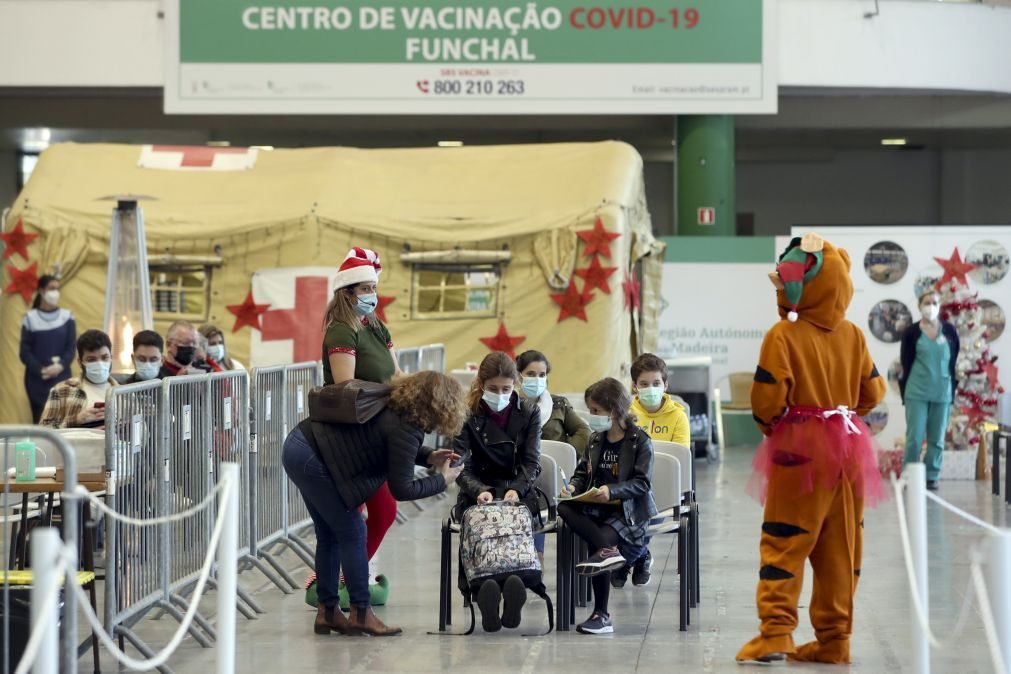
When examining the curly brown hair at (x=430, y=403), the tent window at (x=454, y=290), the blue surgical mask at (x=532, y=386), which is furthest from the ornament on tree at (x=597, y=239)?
the curly brown hair at (x=430, y=403)

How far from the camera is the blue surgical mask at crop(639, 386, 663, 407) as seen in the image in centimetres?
777

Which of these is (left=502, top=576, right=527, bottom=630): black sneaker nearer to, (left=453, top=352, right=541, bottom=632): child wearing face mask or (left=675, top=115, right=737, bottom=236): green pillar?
(left=453, top=352, right=541, bottom=632): child wearing face mask

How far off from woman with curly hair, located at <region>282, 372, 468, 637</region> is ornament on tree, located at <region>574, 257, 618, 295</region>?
291 inches

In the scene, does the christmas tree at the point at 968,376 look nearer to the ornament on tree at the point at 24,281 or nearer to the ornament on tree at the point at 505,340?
the ornament on tree at the point at 505,340

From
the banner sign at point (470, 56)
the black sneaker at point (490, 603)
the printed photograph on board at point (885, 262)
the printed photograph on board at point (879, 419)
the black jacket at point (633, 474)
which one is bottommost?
the black sneaker at point (490, 603)

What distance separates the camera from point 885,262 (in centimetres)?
1527

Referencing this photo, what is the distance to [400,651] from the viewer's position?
250 inches

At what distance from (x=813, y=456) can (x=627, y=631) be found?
4.92ft

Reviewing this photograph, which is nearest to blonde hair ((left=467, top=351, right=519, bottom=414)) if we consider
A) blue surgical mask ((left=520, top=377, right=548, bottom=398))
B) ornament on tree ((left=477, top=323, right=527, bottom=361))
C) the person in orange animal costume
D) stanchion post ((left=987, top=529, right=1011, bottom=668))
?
blue surgical mask ((left=520, top=377, right=548, bottom=398))

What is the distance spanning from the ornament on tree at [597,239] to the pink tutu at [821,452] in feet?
25.9

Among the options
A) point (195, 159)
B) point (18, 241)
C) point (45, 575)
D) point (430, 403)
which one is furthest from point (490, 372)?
point (195, 159)

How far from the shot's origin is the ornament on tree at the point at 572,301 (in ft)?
45.3

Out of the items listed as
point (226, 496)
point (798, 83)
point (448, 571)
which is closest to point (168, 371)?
point (448, 571)

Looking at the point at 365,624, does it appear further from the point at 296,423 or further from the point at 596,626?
the point at 296,423
